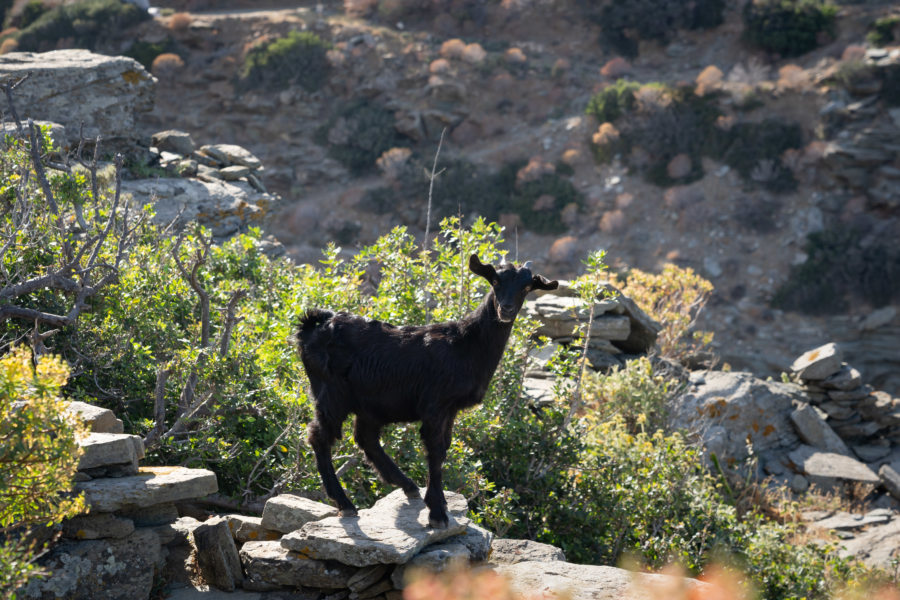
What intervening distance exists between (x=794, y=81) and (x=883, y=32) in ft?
13.5

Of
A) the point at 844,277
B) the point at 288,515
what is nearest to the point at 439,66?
the point at 844,277

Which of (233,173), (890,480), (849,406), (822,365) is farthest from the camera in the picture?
(233,173)

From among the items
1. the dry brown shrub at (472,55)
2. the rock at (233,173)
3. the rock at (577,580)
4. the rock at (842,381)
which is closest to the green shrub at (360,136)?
the dry brown shrub at (472,55)

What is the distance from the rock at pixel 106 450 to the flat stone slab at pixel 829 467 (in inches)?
483

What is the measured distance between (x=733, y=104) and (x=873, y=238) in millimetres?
8400

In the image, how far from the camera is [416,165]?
36344 mm

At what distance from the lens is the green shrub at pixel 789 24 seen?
122ft

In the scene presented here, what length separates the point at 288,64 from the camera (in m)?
39.6

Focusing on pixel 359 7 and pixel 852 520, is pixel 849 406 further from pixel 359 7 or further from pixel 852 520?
pixel 359 7

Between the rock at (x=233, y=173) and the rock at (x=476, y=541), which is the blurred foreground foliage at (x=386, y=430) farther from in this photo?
the rock at (x=233, y=173)

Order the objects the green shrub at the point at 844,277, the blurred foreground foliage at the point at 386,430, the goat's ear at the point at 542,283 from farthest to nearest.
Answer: the green shrub at the point at 844,277, the blurred foreground foliage at the point at 386,430, the goat's ear at the point at 542,283

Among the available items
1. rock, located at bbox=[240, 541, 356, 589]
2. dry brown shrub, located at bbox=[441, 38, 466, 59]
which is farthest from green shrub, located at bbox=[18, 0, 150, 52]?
rock, located at bbox=[240, 541, 356, 589]

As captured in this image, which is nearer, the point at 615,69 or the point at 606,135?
the point at 606,135

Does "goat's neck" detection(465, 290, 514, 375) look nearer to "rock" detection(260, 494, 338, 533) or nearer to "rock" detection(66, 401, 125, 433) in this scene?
"rock" detection(260, 494, 338, 533)
